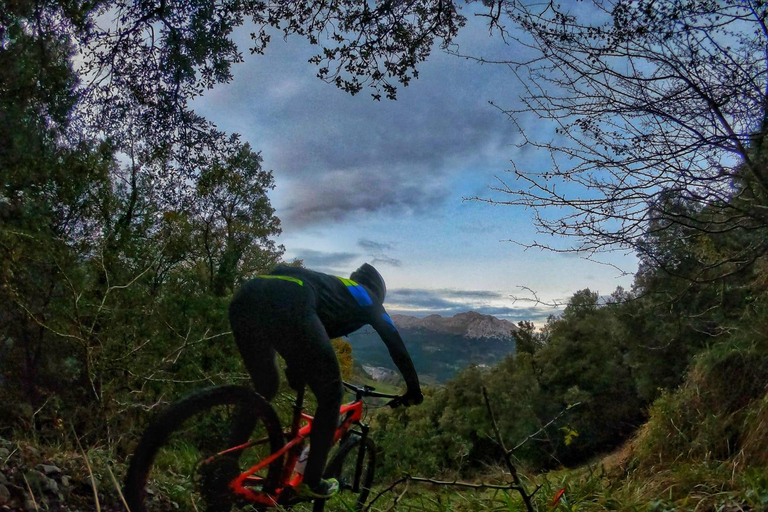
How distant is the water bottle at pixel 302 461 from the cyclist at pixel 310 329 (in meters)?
0.05

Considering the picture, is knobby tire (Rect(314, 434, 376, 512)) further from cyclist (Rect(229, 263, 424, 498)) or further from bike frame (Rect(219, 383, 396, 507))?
cyclist (Rect(229, 263, 424, 498))

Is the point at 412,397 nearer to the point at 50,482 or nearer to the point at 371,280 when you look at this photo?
the point at 371,280

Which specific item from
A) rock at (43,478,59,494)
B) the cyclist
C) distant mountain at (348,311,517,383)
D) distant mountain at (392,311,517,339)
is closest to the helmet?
the cyclist

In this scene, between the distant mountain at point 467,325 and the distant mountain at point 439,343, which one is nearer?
the distant mountain at point 439,343

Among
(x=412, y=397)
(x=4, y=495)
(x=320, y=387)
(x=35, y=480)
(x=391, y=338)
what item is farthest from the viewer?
(x=412, y=397)

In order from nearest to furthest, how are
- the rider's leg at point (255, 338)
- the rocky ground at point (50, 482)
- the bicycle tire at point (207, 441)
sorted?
the bicycle tire at point (207, 441) < the rocky ground at point (50, 482) < the rider's leg at point (255, 338)

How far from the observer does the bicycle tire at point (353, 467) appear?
2598mm

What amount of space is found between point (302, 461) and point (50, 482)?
101 centimetres

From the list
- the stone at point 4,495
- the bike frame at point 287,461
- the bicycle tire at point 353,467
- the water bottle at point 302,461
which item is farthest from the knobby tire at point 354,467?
the stone at point 4,495

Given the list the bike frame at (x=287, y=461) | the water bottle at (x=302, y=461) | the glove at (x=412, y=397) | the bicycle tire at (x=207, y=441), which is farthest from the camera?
the glove at (x=412, y=397)

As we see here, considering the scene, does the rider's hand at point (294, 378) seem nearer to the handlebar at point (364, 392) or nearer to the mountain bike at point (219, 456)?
the mountain bike at point (219, 456)

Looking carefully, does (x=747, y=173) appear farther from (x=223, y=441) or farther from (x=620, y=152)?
(x=223, y=441)

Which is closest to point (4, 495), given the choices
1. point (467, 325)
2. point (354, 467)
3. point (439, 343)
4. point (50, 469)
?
point (50, 469)

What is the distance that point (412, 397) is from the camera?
2.45m
